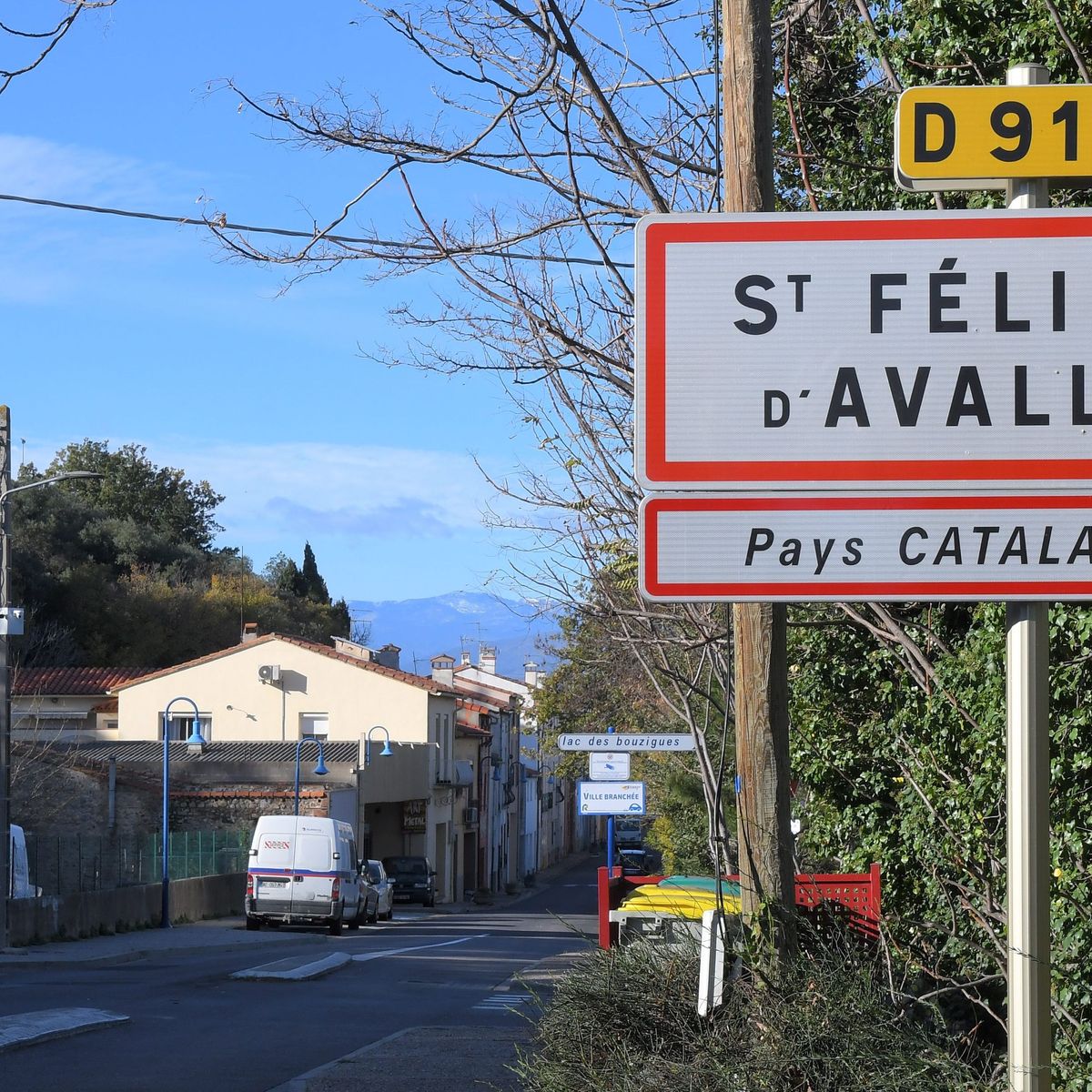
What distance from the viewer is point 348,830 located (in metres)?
31.7

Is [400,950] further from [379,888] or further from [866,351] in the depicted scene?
[866,351]

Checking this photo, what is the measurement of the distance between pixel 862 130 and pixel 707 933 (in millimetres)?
5524

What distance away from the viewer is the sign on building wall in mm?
52344

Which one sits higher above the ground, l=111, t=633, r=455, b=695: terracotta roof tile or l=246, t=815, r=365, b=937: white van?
l=111, t=633, r=455, b=695: terracotta roof tile

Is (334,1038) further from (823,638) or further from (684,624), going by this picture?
(823,638)

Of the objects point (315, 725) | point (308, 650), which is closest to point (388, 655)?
point (315, 725)

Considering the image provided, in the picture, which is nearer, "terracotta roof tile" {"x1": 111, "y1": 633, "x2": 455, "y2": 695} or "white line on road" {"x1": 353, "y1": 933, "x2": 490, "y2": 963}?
"white line on road" {"x1": 353, "y1": 933, "x2": 490, "y2": 963}

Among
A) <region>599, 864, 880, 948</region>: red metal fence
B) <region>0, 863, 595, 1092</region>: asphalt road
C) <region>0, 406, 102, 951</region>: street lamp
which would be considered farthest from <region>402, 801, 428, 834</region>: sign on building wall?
<region>599, 864, 880, 948</region>: red metal fence

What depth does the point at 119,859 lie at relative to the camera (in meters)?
29.9

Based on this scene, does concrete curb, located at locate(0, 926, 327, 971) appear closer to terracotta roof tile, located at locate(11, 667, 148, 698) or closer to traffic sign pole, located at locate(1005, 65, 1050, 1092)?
traffic sign pole, located at locate(1005, 65, 1050, 1092)

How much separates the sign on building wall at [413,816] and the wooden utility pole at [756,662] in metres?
47.9

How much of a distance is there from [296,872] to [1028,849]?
28.5 metres

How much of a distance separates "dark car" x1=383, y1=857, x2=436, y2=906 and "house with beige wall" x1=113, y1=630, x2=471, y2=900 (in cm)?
274

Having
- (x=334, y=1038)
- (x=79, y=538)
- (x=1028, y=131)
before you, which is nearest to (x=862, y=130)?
(x=1028, y=131)
